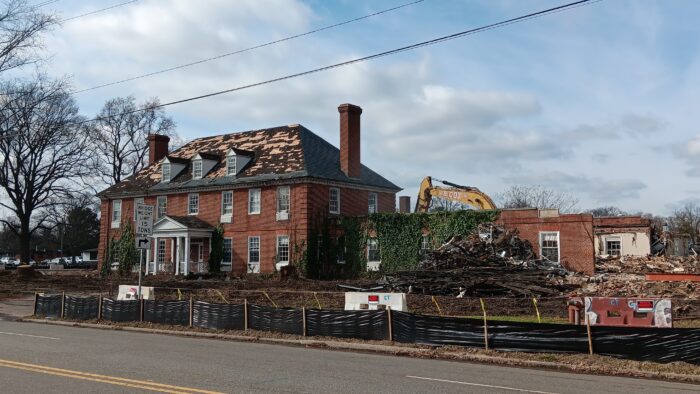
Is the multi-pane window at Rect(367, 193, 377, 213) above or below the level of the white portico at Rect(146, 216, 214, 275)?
above

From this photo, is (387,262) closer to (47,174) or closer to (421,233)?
(421,233)

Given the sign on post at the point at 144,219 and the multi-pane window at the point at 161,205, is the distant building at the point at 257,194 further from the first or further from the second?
the sign on post at the point at 144,219

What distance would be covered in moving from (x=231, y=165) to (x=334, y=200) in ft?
27.3

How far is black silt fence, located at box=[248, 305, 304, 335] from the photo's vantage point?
58.8ft

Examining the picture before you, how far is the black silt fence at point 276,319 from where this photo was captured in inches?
706

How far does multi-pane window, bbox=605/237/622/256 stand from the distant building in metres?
15.2

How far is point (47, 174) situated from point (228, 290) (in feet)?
129

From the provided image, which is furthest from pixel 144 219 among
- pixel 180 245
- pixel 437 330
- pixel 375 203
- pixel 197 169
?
pixel 197 169

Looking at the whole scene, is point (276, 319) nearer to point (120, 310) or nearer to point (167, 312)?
point (167, 312)

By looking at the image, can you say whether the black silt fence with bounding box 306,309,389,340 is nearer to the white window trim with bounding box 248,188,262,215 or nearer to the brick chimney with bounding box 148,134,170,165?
the white window trim with bounding box 248,188,262,215

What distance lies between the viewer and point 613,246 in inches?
1670

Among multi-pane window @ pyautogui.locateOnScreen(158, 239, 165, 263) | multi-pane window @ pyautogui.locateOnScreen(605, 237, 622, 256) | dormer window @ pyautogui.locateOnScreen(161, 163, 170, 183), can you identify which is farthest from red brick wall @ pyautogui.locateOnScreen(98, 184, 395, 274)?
multi-pane window @ pyautogui.locateOnScreen(605, 237, 622, 256)

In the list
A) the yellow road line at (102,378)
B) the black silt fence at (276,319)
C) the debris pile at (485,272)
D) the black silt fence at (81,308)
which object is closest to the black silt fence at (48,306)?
the black silt fence at (81,308)

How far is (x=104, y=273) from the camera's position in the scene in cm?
5194
